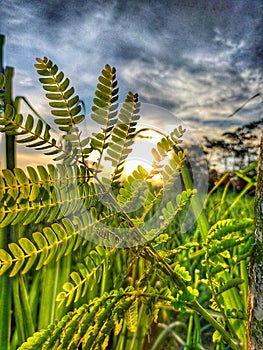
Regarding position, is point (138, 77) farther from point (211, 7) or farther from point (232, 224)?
point (232, 224)

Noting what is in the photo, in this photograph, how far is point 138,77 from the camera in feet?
2.68

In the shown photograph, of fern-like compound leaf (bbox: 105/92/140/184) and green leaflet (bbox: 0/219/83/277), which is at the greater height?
fern-like compound leaf (bbox: 105/92/140/184)

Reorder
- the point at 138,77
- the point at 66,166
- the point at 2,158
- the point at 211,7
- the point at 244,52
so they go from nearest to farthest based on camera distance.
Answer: the point at 66,166, the point at 2,158, the point at 138,77, the point at 211,7, the point at 244,52

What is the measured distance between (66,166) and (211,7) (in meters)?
0.75

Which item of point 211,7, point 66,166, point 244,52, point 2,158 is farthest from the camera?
point 244,52

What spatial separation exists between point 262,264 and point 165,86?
61 centimetres

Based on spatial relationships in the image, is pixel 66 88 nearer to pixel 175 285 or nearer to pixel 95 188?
pixel 95 188

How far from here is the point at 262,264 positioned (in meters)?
0.36

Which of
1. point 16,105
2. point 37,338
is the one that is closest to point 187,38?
point 16,105

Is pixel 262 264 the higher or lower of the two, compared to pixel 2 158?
lower

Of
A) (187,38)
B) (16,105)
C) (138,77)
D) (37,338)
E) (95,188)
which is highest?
(187,38)

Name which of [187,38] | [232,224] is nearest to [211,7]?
[187,38]

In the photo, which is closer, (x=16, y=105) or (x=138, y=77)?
(x=16, y=105)

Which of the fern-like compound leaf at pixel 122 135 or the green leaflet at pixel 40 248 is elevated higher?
the fern-like compound leaf at pixel 122 135
